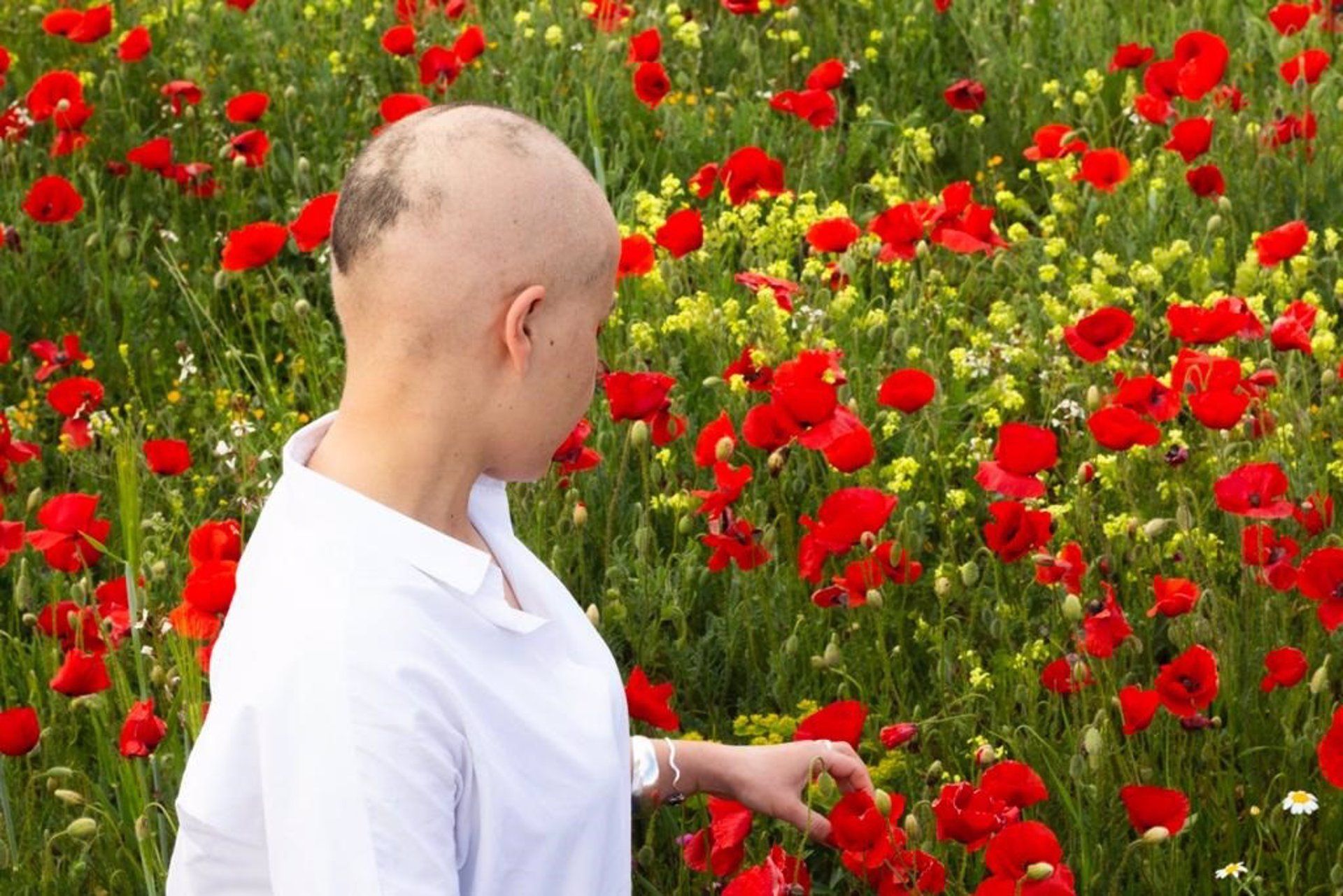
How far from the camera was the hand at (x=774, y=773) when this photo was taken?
2.18 meters

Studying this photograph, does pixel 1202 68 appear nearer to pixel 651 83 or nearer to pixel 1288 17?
pixel 1288 17

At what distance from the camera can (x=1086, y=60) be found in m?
4.81

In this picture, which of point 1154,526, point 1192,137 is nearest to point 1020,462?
point 1154,526

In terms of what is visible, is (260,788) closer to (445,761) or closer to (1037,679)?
(445,761)

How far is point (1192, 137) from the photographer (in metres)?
3.72

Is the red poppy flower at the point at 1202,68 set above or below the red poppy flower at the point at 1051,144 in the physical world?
above

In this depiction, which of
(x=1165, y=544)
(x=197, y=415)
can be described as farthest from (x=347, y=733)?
(x=197, y=415)

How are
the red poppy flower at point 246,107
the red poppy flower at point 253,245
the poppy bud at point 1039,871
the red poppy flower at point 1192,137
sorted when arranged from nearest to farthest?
the poppy bud at point 1039,871 < the red poppy flower at point 253,245 < the red poppy flower at point 1192,137 < the red poppy flower at point 246,107

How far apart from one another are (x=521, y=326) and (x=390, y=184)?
0.49 ft

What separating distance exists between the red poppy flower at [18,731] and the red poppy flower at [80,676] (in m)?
0.05

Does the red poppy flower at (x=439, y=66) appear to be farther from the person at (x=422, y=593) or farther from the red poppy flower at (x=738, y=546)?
the person at (x=422, y=593)

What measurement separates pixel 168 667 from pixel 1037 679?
112 cm

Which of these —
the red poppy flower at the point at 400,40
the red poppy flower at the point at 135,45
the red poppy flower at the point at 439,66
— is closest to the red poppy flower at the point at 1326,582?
the red poppy flower at the point at 439,66

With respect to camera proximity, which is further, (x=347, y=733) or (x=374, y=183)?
(x=374, y=183)
